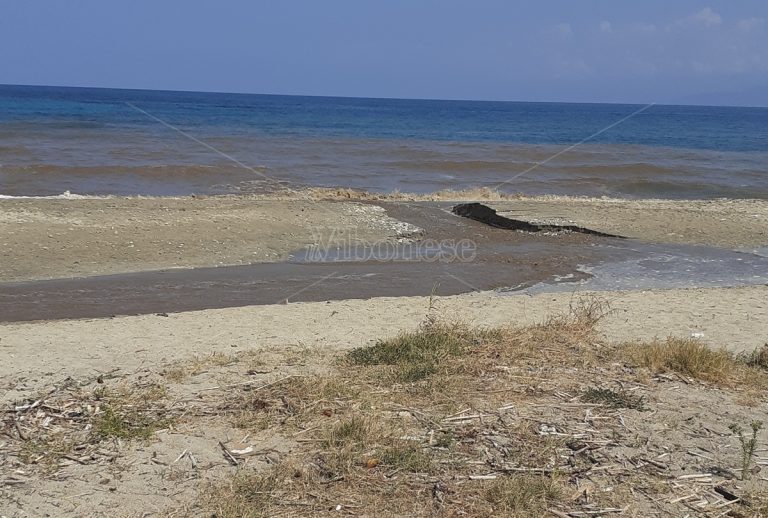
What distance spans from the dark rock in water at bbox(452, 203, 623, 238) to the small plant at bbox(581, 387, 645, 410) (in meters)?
9.29

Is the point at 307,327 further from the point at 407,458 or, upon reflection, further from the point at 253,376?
the point at 407,458

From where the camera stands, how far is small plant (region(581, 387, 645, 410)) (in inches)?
206

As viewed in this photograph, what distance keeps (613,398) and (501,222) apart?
32.6 feet

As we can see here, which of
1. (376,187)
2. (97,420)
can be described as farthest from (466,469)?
(376,187)

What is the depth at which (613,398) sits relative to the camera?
531cm

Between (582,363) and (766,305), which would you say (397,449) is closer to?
(582,363)

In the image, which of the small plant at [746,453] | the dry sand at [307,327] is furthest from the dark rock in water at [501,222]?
the small plant at [746,453]

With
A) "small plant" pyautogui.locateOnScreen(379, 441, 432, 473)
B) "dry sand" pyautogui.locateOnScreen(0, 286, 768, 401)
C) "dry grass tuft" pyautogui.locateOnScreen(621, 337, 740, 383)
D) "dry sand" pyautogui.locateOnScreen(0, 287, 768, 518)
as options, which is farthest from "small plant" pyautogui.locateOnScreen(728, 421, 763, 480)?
"dry sand" pyautogui.locateOnScreen(0, 286, 768, 401)

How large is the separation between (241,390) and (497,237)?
9.20 meters

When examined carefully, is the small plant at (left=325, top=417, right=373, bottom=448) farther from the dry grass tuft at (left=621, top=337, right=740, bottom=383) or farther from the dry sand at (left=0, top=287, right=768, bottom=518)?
the dry grass tuft at (left=621, top=337, right=740, bottom=383)

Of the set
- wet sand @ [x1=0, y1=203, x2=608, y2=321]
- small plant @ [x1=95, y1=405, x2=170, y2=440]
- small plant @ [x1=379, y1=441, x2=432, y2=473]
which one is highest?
small plant @ [x1=379, y1=441, x2=432, y2=473]

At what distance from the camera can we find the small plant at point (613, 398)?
523 cm

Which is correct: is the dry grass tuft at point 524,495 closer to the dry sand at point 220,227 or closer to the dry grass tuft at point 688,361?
the dry grass tuft at point 688,361

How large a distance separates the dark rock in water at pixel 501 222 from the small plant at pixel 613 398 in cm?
929
